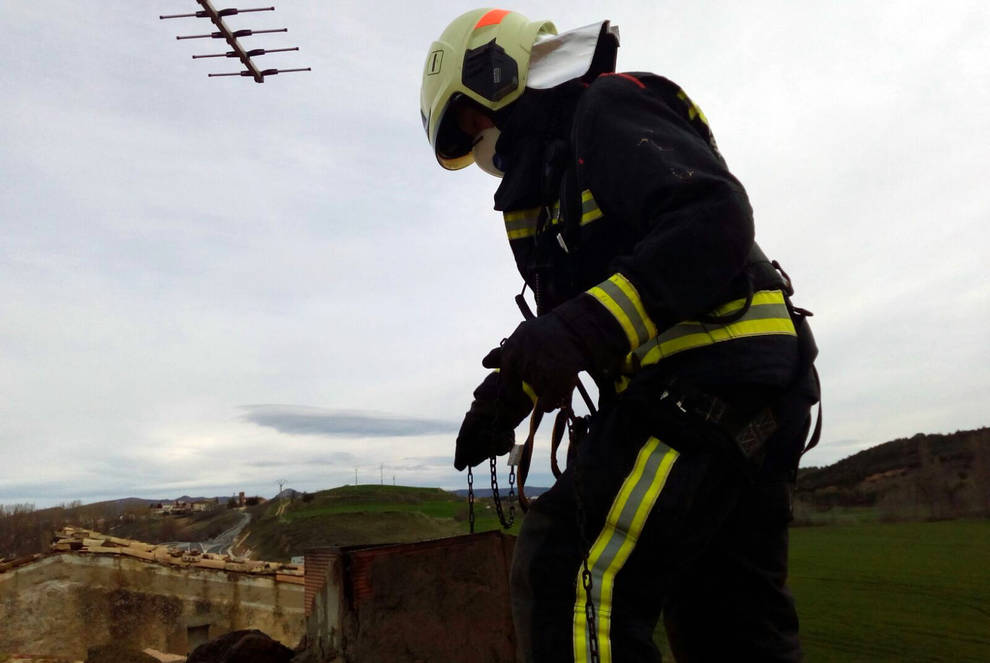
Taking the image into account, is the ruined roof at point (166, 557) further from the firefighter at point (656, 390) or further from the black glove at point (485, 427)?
the firefighter at point (656, 390)

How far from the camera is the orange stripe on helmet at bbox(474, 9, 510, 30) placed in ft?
7.86

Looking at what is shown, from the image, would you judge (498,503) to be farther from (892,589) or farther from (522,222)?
(892,589)

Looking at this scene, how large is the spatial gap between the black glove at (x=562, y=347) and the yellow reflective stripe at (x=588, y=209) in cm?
35

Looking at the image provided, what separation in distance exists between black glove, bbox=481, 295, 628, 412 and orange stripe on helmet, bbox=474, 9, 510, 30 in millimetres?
1344

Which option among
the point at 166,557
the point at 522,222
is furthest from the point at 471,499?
the point at 166,557

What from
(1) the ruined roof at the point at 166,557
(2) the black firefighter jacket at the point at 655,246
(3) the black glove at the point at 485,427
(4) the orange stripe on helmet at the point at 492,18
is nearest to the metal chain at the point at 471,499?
(3) the black glove at the point at 485,427

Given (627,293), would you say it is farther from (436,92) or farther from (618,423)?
(436,92)

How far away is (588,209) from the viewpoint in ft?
5.78

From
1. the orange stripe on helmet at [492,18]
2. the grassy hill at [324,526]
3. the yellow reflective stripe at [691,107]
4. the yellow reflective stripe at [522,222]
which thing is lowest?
the grassy hill at [324,526]

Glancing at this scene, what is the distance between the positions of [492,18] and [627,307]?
1417 millimetres

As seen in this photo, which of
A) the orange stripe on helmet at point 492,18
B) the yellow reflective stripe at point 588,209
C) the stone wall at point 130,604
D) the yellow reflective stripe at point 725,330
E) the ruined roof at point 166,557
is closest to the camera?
the yellow reflective stripe at point 725,330

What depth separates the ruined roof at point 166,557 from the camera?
6.55 m

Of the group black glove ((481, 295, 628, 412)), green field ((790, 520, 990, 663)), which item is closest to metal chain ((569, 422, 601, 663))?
black glove ((481, 295, 628, 412))

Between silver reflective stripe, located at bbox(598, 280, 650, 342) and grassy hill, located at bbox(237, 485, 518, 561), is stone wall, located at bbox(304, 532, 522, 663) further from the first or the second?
grassy hill, located at bbox(237, 485, 518, 561)
